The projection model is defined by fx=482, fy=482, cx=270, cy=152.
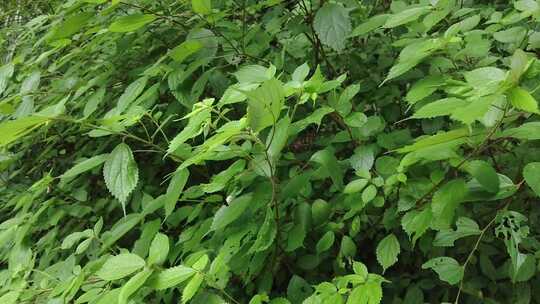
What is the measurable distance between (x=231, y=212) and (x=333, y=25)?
0.53m

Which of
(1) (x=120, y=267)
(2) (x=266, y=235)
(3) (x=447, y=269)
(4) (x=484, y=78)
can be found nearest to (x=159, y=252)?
(1) (x=120, y=267)

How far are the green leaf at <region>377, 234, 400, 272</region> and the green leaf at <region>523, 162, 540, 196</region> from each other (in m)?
0.28

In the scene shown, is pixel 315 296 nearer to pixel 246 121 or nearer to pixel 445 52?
pixel 246 121

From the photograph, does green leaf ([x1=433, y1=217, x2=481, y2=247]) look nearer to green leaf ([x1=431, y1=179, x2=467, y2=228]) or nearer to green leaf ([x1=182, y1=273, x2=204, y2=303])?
green leaf ([x1=431, y1=179, x2=467, y2=228])

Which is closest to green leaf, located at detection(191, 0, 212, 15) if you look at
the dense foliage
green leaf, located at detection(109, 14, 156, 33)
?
the dense foliage

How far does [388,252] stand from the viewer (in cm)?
94

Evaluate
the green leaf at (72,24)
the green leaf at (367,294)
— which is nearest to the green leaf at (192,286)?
the green leaf at (367,294)

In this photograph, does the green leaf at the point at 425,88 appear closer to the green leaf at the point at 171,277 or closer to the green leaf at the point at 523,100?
the green leaf at the point at 523,100

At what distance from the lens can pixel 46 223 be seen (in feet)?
4.83

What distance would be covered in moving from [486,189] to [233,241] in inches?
18.4

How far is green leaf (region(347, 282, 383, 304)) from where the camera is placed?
31.1 inches

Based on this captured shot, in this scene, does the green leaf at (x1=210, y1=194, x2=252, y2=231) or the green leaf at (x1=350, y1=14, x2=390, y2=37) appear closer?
the green leaf at (x1=210, y1=194, x2=252, y2=231)

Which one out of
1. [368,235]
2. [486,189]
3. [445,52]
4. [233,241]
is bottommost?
[368,235]

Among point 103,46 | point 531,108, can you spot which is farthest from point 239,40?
point 531,108
